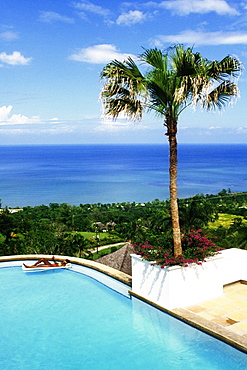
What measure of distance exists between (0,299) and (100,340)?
102 inches

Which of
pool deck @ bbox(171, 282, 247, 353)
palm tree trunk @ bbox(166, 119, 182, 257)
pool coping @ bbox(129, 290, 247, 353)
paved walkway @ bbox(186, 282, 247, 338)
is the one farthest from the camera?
palm tree trunk @ bbox(166, 119, 182, 257)

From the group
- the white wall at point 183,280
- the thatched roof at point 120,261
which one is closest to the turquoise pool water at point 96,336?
the white wall at point 183,280

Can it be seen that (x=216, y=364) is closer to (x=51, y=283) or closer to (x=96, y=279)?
(x=96, y=279)

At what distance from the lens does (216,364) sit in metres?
4.35

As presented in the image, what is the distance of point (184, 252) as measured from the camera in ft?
19.2

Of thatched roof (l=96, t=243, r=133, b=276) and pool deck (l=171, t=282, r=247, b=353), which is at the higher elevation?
pool deck (l=171, t=282, r=247, b=353)

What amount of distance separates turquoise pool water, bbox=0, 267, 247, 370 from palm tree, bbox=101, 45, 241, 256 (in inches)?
49.3

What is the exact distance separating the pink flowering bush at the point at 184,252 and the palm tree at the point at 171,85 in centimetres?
21

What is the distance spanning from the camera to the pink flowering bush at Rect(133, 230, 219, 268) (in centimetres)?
554

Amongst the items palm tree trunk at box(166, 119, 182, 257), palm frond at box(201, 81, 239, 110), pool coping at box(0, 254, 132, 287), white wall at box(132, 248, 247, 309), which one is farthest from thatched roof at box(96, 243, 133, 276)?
palm frond at box(201, 81, 239, 110)

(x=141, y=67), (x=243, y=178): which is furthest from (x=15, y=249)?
(x=243, y=178)

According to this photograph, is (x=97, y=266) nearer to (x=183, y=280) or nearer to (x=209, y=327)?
(x=183, y=280)

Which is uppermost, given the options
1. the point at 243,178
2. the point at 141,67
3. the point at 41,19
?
the point at 41,19

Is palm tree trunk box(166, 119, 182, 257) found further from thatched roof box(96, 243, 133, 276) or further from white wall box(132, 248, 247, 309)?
thatched roof box(96, 243, 133, 276)
